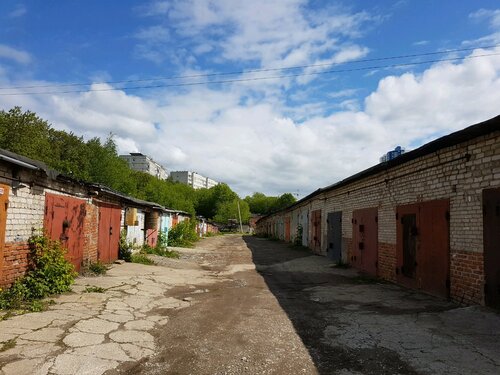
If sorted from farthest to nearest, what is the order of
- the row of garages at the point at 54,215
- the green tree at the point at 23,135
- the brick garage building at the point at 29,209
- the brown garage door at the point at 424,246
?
the green tree at the point at 23,135, the brown garage door at the point at 424,246, the row of garages at the point at 54,215, the brick garage building at the point at 29,209

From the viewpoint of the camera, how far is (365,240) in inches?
528

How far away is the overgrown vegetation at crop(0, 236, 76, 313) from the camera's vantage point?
6.87 m

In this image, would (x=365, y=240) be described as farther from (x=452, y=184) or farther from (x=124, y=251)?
(x=124, y=251)

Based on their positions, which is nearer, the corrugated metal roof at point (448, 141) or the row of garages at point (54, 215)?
the corrugated metal roof at point (448, 141)

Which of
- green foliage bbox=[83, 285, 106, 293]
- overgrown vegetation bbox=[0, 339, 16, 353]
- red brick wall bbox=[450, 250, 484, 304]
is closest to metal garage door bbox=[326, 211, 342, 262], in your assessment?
red brick wall bbox=[450, 250, 484, 304]

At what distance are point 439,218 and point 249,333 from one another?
5058mm

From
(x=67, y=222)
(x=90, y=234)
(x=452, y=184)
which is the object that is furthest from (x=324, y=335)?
(x=90, y=234)

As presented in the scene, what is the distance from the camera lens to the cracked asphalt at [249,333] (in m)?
4.50

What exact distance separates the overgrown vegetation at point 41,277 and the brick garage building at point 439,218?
756 cm

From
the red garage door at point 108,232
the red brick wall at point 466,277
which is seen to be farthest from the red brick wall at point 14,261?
the red brick wall at point 466,277

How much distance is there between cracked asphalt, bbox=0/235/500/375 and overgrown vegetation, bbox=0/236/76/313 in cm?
32

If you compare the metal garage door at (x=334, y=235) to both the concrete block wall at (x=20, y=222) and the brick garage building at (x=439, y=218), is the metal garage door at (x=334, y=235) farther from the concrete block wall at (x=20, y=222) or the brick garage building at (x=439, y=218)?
the concrete block wall at (x=20, y=222)

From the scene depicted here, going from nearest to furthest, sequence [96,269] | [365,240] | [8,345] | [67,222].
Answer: [8,345]
[67,222]
[96,269]
[365,240]

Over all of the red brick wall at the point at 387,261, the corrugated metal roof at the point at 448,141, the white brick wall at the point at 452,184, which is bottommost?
the red brick wall at the point at 387,261
